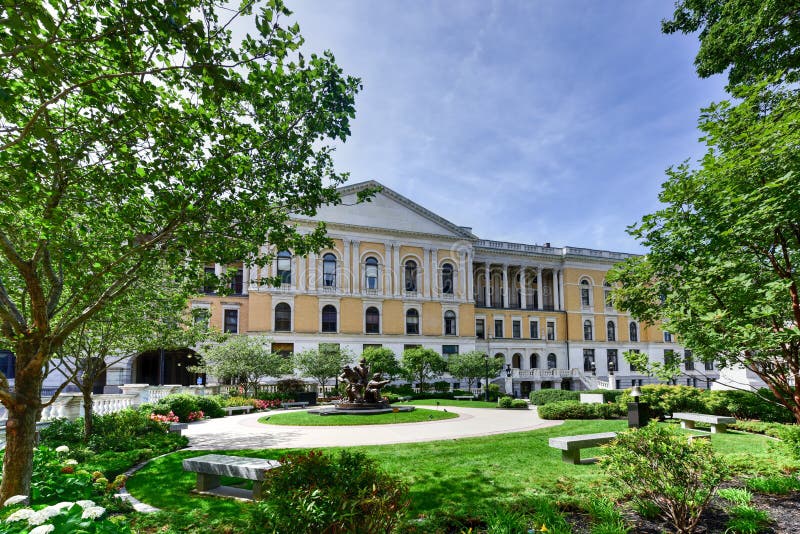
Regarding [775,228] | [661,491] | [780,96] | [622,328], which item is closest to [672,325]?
[775,228]

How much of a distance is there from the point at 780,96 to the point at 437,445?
423 inches

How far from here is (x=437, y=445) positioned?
1174 cm

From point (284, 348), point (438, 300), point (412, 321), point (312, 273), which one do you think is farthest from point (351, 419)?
point (438, 300)

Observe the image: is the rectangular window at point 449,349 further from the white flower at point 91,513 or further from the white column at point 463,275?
the white flower at point 91,513

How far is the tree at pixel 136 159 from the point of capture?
521 cm

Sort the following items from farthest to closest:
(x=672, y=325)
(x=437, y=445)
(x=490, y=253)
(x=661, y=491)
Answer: (x=490, y=253) → (x=437, y=445) → (x=672, y=325) → (x=661, y=491)

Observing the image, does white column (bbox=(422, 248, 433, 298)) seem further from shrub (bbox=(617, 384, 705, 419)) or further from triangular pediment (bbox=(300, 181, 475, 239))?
shrub (bbox=(617, 384, 705, 419))

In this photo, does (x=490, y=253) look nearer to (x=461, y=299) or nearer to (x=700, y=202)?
(x=461, y=299)

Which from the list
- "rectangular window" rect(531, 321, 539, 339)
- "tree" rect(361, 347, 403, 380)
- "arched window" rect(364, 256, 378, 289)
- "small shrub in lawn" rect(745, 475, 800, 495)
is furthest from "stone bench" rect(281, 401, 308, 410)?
"rectangular window" rect(531, 321, 539, 339)

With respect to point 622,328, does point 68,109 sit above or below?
above

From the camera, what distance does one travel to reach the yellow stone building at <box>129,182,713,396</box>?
1529 inches

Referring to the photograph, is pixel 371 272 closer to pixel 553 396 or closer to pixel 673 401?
pixel 553 396

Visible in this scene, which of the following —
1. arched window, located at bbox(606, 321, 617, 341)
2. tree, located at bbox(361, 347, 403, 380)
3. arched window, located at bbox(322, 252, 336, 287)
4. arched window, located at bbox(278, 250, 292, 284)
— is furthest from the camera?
arched window, located at bbox(606, 321, 617, 341)

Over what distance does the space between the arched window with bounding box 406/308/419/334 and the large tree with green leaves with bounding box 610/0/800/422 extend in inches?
1351
